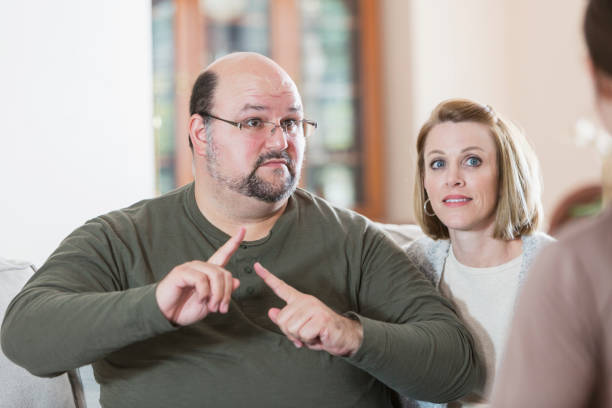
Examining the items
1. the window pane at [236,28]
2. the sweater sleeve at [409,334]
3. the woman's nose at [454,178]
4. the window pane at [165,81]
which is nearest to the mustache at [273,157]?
the sweater sleeve at [409,334]

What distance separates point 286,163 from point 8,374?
74cm

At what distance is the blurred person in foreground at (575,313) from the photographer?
58 cm

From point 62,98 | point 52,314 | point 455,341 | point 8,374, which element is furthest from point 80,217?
point 455,341

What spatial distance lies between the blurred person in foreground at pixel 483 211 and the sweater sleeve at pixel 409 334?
0.27 ft

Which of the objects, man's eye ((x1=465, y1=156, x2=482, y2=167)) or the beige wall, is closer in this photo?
man's eye ((x1=465, y1=156, x2=482, y2=167))

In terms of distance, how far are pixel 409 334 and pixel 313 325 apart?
25 cm

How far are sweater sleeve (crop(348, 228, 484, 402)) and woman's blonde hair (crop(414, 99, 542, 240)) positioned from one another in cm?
24

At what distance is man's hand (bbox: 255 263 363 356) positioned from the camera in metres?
1.23

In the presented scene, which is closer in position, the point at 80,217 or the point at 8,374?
the point at 8,374

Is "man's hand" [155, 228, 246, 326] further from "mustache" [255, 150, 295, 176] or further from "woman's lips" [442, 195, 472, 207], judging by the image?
"woman's lips" [442, 195, 472, 207]

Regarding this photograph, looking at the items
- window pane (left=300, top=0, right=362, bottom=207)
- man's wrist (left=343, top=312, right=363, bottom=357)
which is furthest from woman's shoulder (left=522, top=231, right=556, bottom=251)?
window pane (left=300, top=0, right=362, bottom=207)

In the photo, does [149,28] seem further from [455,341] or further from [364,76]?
[364,76]

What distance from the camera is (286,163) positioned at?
5.33ft

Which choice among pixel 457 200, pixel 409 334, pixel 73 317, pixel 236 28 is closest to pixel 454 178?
pixel 457 200
